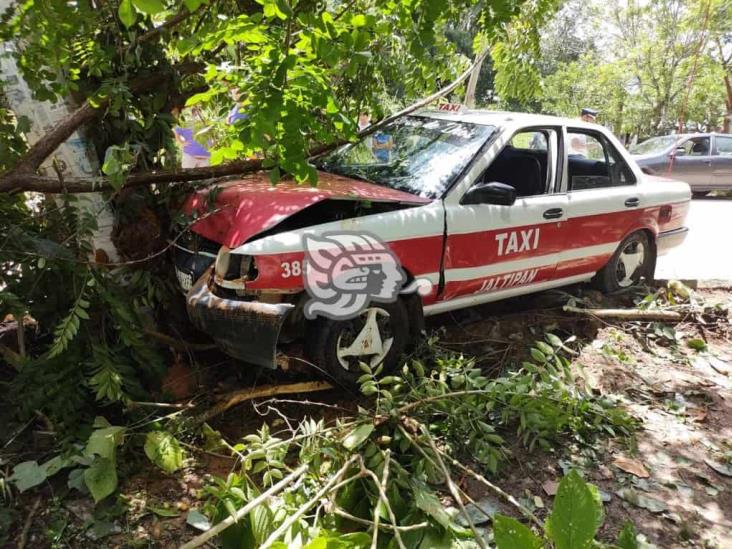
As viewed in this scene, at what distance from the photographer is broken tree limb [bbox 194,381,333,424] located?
2.55 metres

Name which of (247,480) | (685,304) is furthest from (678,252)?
(247,480)

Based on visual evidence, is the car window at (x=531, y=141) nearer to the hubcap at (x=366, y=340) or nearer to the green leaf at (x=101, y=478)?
the hubcap at (x=366, y=340)

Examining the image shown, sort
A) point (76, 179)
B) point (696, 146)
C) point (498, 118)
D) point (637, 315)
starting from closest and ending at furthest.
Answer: point (76, 179) → point (498, 118) → point (637, 315) → point (696, 146)

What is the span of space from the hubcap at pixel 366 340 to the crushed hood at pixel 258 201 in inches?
26.3

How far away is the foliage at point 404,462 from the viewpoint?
5.68 ft

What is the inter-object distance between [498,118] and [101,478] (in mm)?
3181

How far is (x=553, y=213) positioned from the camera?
3518 millimetres

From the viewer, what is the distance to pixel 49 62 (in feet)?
8.23

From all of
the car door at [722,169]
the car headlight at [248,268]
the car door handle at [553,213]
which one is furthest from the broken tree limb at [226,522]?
the car door at [722,169]

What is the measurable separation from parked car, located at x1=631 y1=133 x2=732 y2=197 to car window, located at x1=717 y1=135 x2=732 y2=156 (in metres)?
0.05

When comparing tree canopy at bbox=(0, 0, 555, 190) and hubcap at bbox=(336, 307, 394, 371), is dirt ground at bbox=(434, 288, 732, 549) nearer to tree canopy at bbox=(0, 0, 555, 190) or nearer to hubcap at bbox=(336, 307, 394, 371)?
hubcap at bbox=(336, 307, 394, 371)

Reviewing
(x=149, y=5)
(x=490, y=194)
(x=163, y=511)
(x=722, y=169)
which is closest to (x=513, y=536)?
(x=163, y=511)

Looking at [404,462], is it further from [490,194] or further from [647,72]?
[647,72]

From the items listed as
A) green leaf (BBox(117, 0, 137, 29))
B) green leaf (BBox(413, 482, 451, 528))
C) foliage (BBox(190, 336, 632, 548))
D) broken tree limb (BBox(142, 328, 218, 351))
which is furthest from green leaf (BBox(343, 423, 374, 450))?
green leaf (BBox(117, 0, 137, 29))
